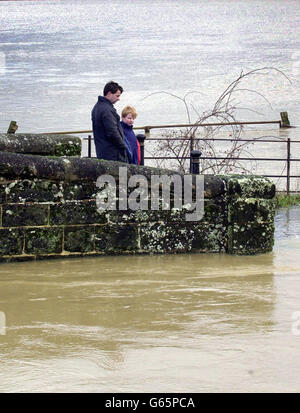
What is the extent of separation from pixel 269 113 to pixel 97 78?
2838 centimetres

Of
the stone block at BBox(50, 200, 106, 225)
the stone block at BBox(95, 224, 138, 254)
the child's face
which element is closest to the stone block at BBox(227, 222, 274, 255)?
the stone block at BBox(95, 224, 138, 254)

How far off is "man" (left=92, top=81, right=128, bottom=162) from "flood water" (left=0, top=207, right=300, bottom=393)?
1.25 meters

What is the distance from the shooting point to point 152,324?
6824mm

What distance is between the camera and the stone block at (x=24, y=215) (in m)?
8.77

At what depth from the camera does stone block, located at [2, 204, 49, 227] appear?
8.77 meters

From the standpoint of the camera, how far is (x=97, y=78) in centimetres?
7369

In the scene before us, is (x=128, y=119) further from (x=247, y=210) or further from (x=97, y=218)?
(x=247, y=210)

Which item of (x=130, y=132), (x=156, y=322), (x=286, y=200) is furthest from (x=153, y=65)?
(x=156, y=322)

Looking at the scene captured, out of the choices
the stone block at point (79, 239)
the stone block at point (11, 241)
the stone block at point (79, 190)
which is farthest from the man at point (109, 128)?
the stone block at point (11, 241)

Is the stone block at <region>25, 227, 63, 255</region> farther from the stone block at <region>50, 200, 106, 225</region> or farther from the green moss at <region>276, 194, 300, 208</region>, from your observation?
the green moss at <region>276, 194, 300, 208</region>

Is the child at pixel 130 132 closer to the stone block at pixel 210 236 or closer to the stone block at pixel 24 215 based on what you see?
the stone block at pixel 210 236

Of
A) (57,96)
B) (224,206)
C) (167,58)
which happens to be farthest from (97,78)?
(224,206)

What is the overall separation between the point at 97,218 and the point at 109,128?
114cm

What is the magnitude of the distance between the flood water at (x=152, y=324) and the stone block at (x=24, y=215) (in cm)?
39
